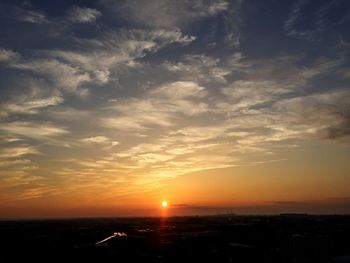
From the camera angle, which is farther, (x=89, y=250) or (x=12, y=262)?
(x=89, y=250)

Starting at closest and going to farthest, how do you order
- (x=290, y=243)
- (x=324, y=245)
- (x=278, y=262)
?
(x=278, y=262) < (x=324, y=245) < (x=290, y=243)

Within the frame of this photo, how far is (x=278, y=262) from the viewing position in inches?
2026

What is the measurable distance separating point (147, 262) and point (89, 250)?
17.8 meters

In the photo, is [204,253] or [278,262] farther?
[204,253]

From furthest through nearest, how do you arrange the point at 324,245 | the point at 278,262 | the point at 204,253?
the point at 324,245
the point at 204,253
the point at 278,262

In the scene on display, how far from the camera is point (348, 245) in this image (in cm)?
6975

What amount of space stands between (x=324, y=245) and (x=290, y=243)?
6893mm

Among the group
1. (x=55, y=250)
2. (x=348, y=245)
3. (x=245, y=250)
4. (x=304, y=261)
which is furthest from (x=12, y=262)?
(x=348, y=245)

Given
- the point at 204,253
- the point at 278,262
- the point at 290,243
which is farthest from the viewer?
the point at 290,243

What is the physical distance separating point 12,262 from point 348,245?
56.9 meters

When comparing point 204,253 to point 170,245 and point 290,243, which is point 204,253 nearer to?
point 170,245

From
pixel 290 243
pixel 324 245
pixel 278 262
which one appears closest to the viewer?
pixel 278 262

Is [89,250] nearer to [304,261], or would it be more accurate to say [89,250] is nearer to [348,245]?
[304,261]

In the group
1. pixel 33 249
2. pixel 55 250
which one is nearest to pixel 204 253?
pixel 55 250
